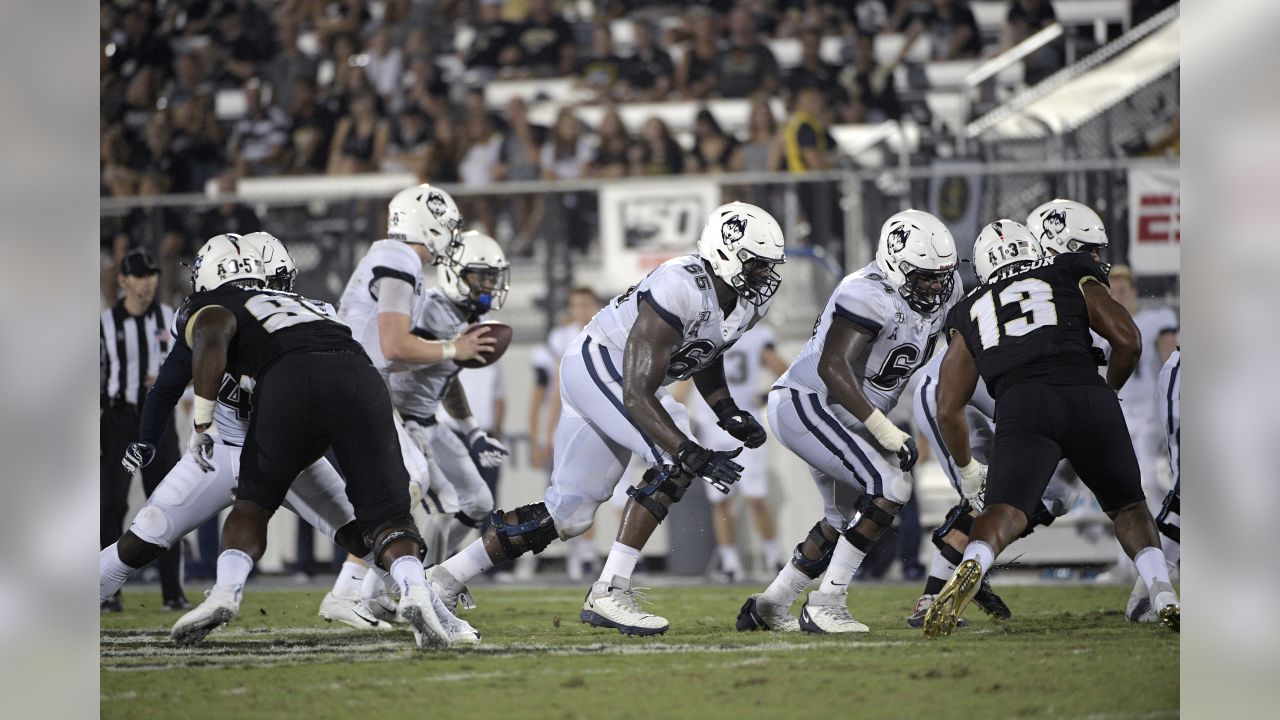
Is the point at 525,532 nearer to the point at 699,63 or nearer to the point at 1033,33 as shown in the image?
the point at 699,63

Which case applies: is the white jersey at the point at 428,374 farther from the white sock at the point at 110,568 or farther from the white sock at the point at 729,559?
the white sock at the point at 729,559

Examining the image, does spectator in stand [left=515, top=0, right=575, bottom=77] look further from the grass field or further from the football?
the grass field

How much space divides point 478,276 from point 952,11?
244 inches

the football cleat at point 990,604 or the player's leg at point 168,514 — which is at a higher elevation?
the player's leg at point 168,514

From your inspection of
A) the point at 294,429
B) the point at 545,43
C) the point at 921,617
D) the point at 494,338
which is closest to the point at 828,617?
the point at 921,617

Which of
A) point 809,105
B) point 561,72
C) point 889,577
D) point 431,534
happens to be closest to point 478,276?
point 431,534

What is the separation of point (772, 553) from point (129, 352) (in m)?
3.48

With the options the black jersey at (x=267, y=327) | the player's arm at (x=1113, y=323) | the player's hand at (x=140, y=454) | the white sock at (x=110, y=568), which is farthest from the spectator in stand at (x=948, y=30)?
the white sock at (x=110, y=568)

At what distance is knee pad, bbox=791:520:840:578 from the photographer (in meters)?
5.73

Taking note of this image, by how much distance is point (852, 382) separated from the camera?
5.58m

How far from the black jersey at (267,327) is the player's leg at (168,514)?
1.57 ft

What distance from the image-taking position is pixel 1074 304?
5.48m

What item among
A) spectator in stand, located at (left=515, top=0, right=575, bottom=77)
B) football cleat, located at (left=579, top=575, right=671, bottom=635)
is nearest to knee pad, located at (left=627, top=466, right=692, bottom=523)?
football cleat, located at (left=579, top=575, right=671, bottom=635)

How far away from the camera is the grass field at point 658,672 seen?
4.41 m
